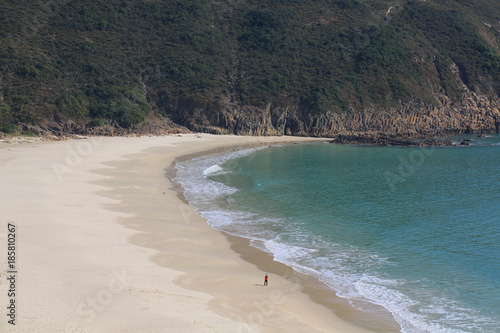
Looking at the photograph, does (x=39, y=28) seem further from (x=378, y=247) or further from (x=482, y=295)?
(x=482, y=295)

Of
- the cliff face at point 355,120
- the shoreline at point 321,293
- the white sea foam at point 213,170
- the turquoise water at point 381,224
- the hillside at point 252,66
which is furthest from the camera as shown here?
the cliff face at point 355,120

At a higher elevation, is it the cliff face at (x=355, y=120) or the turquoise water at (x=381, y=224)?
the cliff face at (x=355, y=120)

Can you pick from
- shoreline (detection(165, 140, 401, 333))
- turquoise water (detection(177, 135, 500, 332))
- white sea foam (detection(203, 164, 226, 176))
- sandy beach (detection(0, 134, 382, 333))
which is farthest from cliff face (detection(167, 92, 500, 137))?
shoreline (detection(165, 140, 401, 333))

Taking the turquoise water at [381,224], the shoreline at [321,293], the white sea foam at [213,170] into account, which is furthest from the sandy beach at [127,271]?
the white sea foam at [213,170]

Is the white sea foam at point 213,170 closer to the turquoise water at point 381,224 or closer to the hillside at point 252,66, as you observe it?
the turquoise water at point 381,224

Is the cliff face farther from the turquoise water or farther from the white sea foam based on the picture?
the white sea foam

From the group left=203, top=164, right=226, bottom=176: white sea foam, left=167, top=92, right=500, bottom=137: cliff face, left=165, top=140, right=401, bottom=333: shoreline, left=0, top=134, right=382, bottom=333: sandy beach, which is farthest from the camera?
left=167, top=92, right=500, bottom=137: cliff face

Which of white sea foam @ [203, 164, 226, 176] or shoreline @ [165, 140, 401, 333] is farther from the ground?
white sea foam @ [203, 164, 226, 176]

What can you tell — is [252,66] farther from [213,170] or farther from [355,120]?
[213,170]

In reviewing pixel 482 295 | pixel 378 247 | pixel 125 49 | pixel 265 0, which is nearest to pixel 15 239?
pixel 378 247
